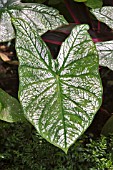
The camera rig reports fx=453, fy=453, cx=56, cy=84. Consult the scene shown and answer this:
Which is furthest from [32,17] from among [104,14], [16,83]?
[16,83]

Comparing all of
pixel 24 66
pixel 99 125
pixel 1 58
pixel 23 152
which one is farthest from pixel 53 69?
pixel 1 58

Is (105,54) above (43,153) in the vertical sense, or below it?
above

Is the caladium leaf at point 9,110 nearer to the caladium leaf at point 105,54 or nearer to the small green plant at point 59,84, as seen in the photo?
the small green plant at point 59,84

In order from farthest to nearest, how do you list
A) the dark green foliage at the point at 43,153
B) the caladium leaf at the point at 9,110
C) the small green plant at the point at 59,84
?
1. the dark green foliage at the point at 43,153
2. the caladium leaf at the point at 9,110
3. the small green plant at the point at 59,84

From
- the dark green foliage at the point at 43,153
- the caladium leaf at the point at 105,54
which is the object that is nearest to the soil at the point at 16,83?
the dark green foliage at the point at 43,153

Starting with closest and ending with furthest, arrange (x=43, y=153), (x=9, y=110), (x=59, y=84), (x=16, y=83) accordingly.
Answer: (x=59, y=84), (x=9, y=110), (x=43, y=153), (x=16, y=83)

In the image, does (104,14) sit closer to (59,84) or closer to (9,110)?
(59,84)

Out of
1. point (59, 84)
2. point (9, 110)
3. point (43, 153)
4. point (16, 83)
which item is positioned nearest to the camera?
point (59, 84)

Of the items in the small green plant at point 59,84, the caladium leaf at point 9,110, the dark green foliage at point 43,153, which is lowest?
the dark green foliage at point 43,153
